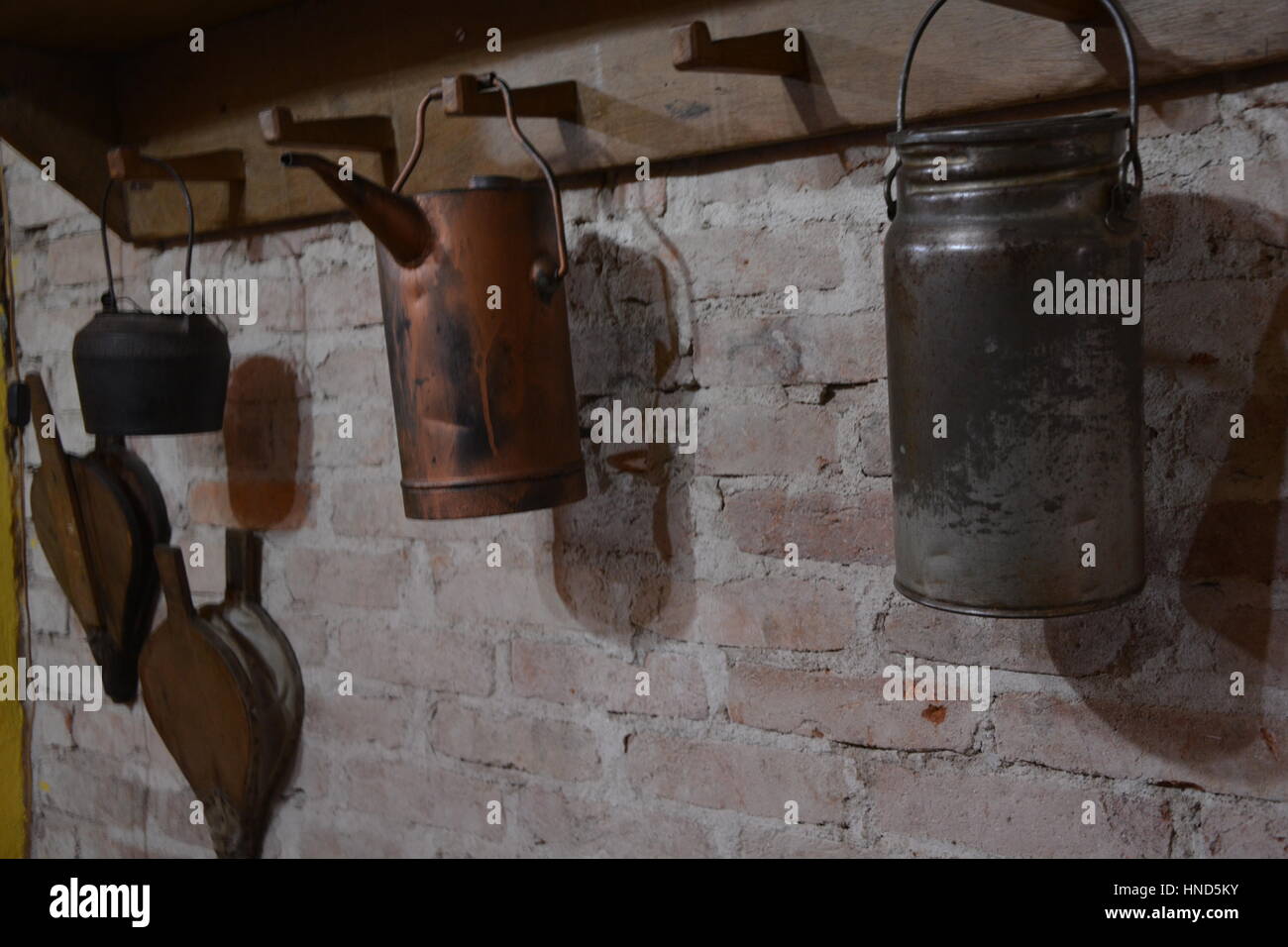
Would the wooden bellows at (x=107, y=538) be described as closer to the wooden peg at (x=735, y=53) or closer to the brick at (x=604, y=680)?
the brick at (x=604, y=680)

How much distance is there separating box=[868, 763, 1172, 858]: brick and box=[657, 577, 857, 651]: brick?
13 cm

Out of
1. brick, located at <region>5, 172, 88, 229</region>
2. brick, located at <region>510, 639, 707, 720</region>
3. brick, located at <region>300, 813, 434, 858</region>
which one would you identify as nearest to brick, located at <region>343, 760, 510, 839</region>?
brick, located at <region>300, 813, 434, 858</region>

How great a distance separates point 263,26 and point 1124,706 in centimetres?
109

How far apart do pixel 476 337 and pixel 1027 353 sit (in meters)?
0.44

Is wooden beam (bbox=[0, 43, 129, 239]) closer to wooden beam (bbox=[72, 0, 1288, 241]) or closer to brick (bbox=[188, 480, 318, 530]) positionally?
wooden beam (bbox=[72, 0, 1288, 241])

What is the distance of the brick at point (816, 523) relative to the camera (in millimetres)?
960

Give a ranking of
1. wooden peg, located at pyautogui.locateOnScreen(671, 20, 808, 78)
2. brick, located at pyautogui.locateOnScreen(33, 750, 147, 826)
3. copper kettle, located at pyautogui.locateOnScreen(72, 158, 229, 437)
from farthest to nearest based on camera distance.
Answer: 1. brick, located at pyautogui.locateOnScreen(33, 750, 147, 826)
2. copper kettle, located at pyautogui.locateOnScreen(72, 158, 229, 437)
3. wooden peg, located at pyautogui.locateOnScreen(671, 20, 808, 78)

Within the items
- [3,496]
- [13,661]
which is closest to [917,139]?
[3,496]

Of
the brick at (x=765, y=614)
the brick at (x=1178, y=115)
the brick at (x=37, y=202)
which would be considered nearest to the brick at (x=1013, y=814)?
the brick at (x=765, y=614)

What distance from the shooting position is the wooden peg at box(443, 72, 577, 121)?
3.09 feet

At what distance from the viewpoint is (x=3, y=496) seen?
1.63m

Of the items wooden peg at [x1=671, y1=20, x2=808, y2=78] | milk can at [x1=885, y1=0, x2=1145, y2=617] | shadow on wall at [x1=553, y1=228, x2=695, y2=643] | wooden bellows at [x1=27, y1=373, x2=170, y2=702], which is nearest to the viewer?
milk can at [x1=885, y1=0, x2=1145, y2=617]

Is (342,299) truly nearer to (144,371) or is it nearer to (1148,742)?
(144,371)
